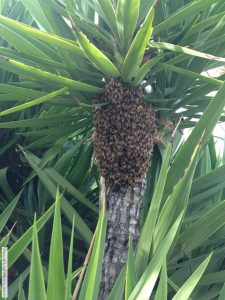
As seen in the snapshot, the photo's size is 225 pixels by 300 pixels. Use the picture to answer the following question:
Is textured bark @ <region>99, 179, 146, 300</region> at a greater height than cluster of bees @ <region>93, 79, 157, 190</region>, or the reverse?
cluster of bees @ <region>93, 79, 157, 190</region>

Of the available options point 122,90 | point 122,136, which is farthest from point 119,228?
Result: point 122,90

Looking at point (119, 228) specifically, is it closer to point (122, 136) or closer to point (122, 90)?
point (122, 136)

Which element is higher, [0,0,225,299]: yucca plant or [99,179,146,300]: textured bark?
[0,0,225,299]: yucca plant

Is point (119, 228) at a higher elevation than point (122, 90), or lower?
lower

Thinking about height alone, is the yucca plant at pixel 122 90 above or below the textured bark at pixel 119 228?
above

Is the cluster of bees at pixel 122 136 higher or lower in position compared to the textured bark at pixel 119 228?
higher
